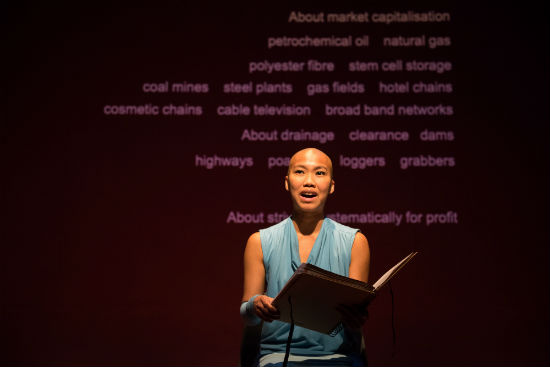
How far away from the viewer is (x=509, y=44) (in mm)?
3568

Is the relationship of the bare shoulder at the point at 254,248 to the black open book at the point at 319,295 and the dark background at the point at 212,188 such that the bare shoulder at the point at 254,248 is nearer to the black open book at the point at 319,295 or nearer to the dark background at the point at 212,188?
the black open book at the point at 319,295

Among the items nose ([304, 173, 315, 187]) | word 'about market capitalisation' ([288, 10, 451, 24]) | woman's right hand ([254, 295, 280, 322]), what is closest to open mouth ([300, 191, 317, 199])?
nose ([304, 173, 315, 187])

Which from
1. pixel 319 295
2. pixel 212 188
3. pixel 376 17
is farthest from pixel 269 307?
pixel 376 17

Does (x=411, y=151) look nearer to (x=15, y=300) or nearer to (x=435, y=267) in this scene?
(x=435, y=267)

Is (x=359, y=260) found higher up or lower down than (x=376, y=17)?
lower down

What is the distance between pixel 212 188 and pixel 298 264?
153cm

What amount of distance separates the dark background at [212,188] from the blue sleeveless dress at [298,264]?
52.1 inches

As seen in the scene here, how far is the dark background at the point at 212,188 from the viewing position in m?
3.37

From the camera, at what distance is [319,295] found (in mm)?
1734

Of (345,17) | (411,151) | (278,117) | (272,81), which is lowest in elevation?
(411,151)

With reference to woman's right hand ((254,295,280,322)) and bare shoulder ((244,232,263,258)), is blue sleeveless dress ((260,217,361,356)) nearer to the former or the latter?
bare shoulder ((244,232,263,258))

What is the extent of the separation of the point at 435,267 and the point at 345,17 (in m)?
1.74

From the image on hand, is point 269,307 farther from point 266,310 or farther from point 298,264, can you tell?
point 298,264

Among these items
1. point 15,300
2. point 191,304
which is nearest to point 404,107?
point 191,304
